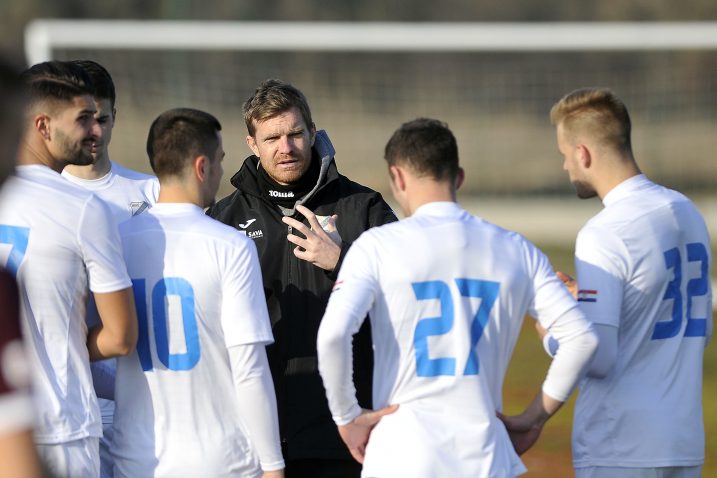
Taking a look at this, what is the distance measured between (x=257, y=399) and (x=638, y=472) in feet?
4.80

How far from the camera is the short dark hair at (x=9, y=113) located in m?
1.89

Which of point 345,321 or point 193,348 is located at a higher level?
point 345,321

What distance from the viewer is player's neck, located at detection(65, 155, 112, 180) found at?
536cm

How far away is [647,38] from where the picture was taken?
1268cm

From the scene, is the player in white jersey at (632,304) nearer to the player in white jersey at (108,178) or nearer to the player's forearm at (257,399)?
the player's forearm at (257,399)

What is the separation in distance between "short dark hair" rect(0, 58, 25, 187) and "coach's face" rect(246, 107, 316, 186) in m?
2.80

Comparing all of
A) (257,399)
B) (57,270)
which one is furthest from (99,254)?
(257,399)

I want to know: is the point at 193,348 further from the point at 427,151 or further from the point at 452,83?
the point at 452,83

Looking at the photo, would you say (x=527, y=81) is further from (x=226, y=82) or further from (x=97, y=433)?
(x=97, y=433)

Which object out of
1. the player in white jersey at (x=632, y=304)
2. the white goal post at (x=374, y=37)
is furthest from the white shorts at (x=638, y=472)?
the white goal post at (x=374, y=37)

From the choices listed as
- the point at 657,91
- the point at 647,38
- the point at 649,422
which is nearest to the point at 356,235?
the point at 649,422

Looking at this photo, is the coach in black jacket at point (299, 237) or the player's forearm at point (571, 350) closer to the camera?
the player's forearm at point (571, 350)

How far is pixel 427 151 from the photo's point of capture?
375 cm

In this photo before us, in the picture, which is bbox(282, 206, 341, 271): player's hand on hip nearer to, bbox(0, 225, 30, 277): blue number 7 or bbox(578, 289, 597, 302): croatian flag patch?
bbox(578, 289, 597, 302): croatian flag patch
